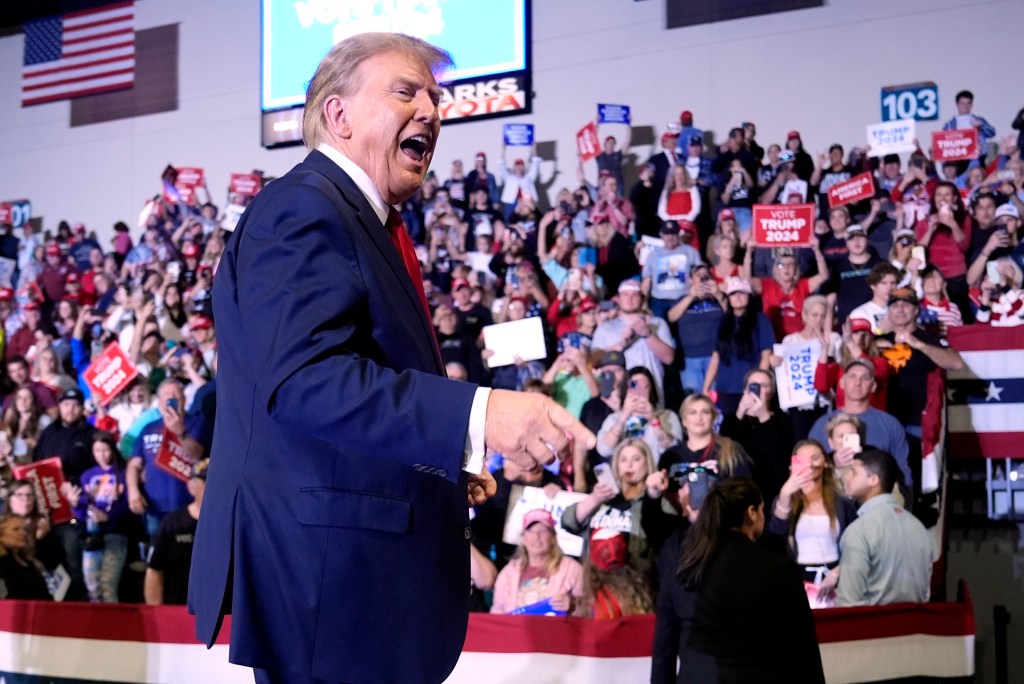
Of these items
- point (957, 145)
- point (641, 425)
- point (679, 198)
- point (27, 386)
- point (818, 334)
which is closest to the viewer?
point (641, 425)

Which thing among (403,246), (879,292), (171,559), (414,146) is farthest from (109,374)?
(414,146)

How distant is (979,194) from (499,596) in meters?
5.00

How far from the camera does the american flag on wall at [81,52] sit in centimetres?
1655

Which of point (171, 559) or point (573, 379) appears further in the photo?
point (573, 379)

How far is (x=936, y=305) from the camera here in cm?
746

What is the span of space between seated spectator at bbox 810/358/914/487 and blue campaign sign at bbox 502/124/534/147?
6.97 m

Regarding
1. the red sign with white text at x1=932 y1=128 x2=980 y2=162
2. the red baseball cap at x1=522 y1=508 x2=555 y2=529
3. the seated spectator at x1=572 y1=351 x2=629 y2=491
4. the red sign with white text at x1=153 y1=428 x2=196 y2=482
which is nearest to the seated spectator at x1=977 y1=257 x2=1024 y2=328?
the red sign with white text at x1=932 y1=128 x2=980 y2=162

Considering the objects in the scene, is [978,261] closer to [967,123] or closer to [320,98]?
[967,123]

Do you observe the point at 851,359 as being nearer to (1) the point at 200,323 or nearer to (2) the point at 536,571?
(2) the point at 536,571

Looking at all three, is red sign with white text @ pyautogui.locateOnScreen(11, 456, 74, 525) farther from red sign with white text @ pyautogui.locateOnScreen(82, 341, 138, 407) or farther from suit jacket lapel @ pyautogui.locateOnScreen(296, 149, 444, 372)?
suit jacket lapel @ pyautogui.locateOnScreen(296, 149, 444, 372)

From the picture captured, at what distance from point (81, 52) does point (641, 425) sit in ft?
43.5

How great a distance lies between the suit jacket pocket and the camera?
5.24 feet

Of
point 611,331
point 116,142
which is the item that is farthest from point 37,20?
point 611,331

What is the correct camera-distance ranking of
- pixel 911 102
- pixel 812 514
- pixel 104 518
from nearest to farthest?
1. pixel 812 514
2. pixel 104 518
3. pixel 911 102
